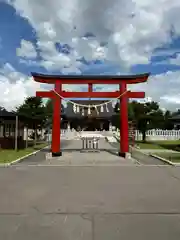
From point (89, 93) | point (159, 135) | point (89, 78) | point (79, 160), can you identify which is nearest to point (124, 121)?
point (89, 93)

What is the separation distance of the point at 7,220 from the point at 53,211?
3.68ft

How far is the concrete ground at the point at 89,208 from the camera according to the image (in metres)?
5.48

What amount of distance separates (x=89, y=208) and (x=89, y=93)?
16.4m

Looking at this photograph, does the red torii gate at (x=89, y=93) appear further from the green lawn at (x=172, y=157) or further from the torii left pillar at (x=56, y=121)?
the green lawn at (x=172, y=157)

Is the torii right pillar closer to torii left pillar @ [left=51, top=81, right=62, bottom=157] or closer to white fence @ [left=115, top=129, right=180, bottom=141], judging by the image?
torii left pillar @ [left=51, top=81, right=62, bottom=157]

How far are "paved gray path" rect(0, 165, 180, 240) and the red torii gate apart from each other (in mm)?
10860

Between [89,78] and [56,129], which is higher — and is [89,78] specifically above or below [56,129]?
above

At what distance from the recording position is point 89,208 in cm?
736

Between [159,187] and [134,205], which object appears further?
[159,187]

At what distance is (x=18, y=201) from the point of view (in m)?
8.09

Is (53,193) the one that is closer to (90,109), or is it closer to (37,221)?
(37,221)

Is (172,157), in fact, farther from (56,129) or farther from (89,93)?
(56,129)

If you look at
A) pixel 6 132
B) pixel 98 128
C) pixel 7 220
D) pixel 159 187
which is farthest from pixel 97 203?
pixel 98 128

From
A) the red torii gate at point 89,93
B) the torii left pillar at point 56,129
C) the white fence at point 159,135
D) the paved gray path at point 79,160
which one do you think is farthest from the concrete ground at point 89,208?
the white fence at point 159,135
